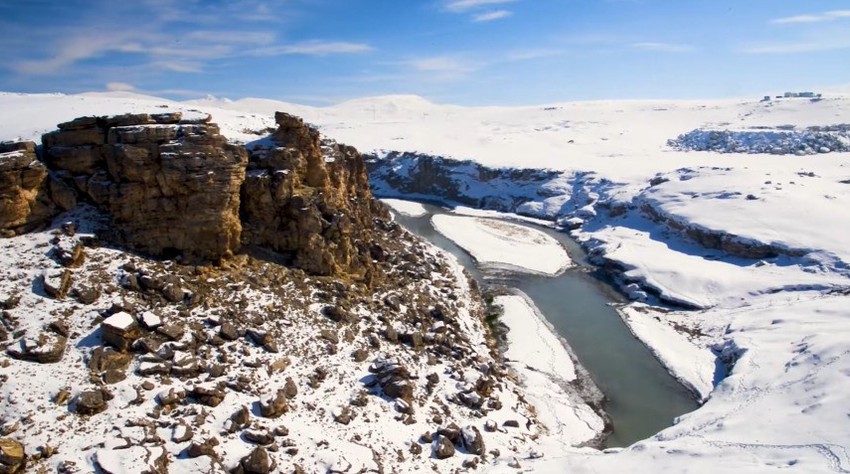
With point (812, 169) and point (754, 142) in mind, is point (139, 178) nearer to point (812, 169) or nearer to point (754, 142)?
point (812, 169)

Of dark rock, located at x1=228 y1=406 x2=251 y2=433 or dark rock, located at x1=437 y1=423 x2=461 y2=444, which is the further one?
dark rock, located at x1=437 y1=423 x2=461 y2=444

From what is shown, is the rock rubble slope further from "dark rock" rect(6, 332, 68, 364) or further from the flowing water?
the flowing water

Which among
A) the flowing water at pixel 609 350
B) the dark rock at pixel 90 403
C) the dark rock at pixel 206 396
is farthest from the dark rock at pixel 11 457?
the flowing water at pixel 609 350

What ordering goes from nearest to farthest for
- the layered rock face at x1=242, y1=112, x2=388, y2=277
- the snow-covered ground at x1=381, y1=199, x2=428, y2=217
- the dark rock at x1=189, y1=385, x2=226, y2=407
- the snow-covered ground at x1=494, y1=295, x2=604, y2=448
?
1. the dark rock at x1=189, y1=385, x2=226, y2=407
2. the snow-covered ground at x1=494, y1=295, x2=604, y2=448
3. the layered rock face at x1=242, y1=112, x2=388, y2=277
4. the snow-covered ground at x1=381, y1=199, x2=428, y2=217

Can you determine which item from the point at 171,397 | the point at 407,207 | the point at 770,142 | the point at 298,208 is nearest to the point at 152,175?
the point at 298,208

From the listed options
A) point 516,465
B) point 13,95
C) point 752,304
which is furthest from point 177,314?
point 752,304

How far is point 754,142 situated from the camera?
9538cm

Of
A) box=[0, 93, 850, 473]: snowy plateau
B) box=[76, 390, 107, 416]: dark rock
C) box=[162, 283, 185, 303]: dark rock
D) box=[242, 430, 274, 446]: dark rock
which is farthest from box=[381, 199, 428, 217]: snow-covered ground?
box=[76, 390, 107, 416]: dark rock

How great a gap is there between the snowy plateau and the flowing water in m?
1.15

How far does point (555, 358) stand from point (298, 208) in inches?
652

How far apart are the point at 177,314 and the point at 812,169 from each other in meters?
77.4

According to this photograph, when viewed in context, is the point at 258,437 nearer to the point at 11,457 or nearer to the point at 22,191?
the point at 11,457

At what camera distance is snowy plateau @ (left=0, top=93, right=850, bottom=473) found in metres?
17.5

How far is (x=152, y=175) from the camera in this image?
23.7 metres
